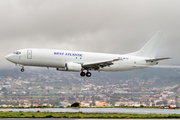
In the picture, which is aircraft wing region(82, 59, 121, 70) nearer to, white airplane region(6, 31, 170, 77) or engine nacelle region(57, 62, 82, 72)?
white airplane region(6, 31, 170, 77)

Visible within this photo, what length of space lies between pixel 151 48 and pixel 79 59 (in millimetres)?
18580

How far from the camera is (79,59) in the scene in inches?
2039

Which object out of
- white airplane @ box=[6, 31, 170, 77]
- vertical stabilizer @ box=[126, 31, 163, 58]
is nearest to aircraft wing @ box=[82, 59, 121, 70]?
white airplane @ box=[6, 31, 170, 77]

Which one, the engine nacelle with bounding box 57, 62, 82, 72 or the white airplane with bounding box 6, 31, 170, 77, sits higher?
the white airplane with bounding box 6, 31, 170, 77

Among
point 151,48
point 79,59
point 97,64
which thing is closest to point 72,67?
point 79,59

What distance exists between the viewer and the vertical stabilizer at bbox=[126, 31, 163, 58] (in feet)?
196

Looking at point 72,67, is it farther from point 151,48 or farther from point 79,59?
point 151,48

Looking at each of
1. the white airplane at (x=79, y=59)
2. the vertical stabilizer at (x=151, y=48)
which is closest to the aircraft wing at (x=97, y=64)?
the white airplane at (x=79, y=59)

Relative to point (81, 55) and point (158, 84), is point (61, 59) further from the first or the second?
point (158, 84)

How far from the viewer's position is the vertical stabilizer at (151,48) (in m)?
59.9

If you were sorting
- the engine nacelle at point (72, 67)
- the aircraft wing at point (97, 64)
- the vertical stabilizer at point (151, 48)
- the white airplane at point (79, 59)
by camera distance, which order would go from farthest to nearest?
1. the vertical stabilizer at point (151, 48)
2. the aircraft wing at point (97, 64)
3. the engine nacelle at point (72, 67)
4. the white airplane at point (79, 59)

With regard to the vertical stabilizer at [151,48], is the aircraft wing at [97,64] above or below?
below

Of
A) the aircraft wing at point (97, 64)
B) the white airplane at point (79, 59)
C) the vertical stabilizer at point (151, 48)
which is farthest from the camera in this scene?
the vertical stabilizer at point (151, 48)

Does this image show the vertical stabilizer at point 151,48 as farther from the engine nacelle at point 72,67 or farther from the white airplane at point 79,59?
the engine nacelle at point 72,67
